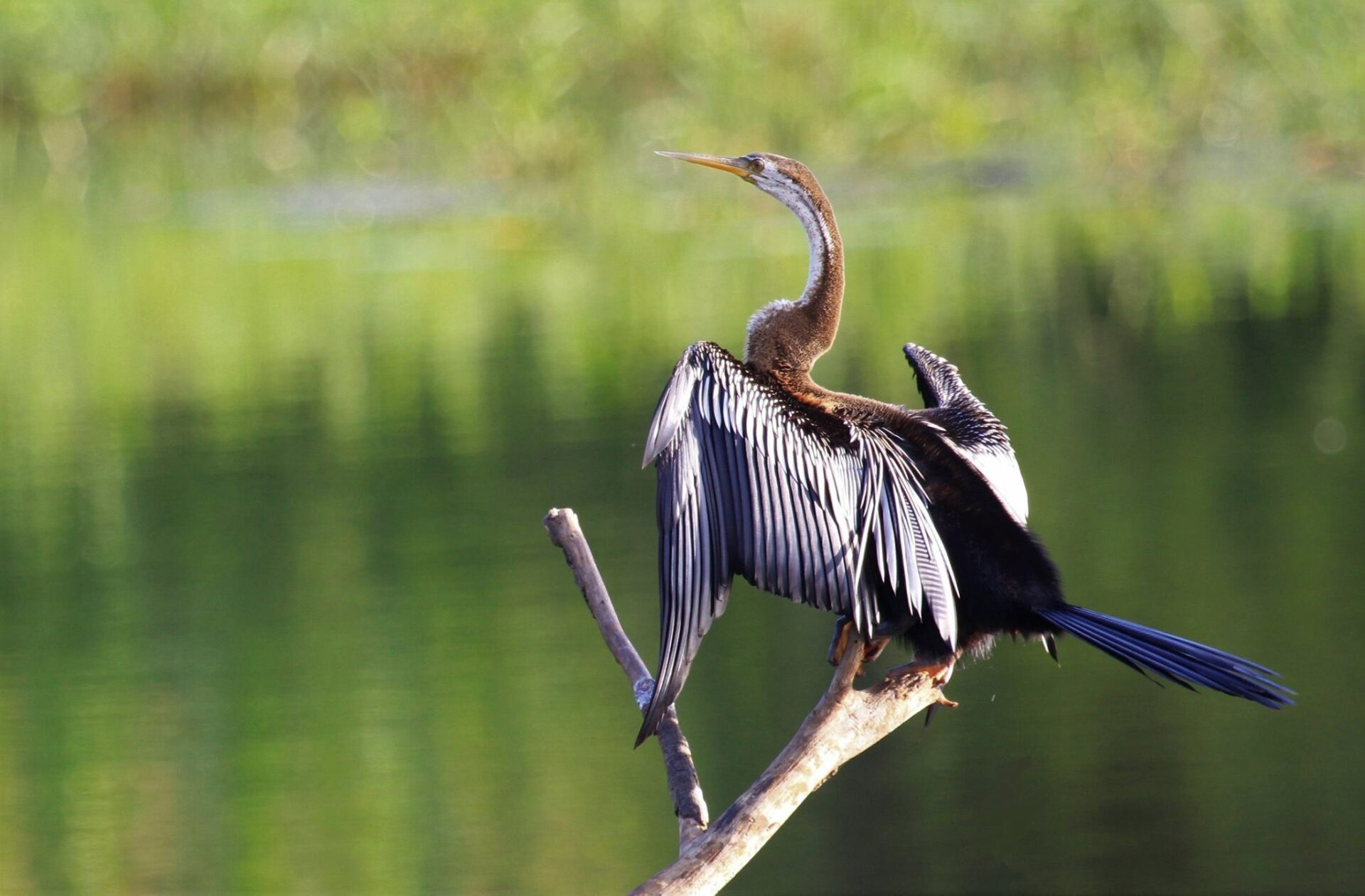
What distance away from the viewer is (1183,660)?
112 inches

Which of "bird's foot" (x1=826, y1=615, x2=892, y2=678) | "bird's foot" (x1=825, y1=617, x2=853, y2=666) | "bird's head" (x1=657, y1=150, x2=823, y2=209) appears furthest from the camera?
"bird's head" (x1=657, y1=150, x2=823, y2=209)

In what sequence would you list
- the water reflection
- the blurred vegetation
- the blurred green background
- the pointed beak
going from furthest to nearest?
the blurred vegetation < the blurred green background < the water reflection < the pointed beak

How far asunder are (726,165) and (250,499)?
4.71 meters

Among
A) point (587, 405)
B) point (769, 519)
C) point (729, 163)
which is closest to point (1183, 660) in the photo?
A: point (769, 519)

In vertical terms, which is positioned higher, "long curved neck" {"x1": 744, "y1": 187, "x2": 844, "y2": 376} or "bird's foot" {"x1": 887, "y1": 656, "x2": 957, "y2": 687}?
"long curved neck" {"x1": 744, "y1": 187, "x2": 844, "y2": 376}

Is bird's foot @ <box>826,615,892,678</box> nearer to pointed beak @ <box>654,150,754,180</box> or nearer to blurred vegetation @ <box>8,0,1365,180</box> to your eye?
pointed beak @ <box>654,150,754,180</box>

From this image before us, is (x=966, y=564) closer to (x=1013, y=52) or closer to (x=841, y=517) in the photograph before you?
(x=841, y=517)

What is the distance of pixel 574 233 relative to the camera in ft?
41.3

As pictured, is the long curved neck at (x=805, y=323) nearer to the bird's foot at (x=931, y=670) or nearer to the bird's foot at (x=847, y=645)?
the bird's foot at (x=847, y=645)

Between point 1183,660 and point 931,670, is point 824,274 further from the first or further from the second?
point 1183,660

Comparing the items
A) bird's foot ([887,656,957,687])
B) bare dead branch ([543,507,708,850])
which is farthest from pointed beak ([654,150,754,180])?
bird's foot ([887,656,957,687])

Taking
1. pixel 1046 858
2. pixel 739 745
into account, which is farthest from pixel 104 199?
pixel 1046 858

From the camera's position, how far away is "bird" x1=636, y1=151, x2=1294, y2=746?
9.64 feet

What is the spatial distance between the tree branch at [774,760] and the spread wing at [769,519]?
0.37 ft
